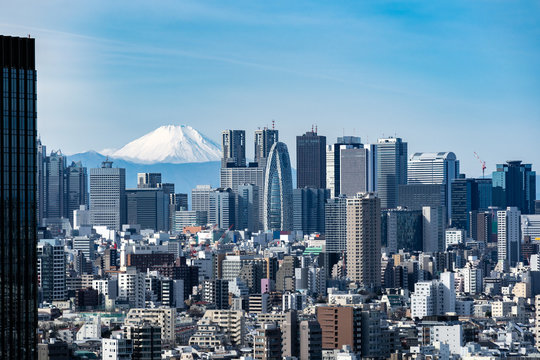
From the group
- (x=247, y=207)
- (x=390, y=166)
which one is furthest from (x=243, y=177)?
(x=390, y=166)

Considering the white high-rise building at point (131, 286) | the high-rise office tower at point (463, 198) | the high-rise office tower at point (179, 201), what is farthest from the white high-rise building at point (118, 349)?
the high-rise office tower at point (179, 201)

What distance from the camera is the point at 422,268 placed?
74938mm

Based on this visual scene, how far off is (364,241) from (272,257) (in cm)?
496

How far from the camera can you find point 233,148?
143250 mm

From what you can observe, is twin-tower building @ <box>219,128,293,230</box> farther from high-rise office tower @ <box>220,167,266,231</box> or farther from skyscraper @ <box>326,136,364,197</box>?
skyscraper @ <box>326,136,364,197</box>

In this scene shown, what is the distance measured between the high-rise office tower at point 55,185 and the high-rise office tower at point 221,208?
13.2 m

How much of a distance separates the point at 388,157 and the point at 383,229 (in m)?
39.8

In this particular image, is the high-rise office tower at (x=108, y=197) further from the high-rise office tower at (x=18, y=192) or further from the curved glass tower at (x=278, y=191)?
the high-rise office tower at (x=18, y=192)

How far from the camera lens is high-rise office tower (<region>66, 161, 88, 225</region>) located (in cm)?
12688

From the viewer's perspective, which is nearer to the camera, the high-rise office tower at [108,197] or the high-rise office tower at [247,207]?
the high-rise office tower at [108,197]

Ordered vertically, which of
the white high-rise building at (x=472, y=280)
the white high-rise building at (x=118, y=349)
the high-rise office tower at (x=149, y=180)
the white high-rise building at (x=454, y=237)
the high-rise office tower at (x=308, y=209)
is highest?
the high-rise office tower at (x=149, y=180)

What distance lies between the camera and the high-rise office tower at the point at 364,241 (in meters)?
70.9

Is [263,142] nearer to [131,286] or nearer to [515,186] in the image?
[515,186]

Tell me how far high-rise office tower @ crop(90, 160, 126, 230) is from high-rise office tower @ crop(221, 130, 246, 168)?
657 inches
